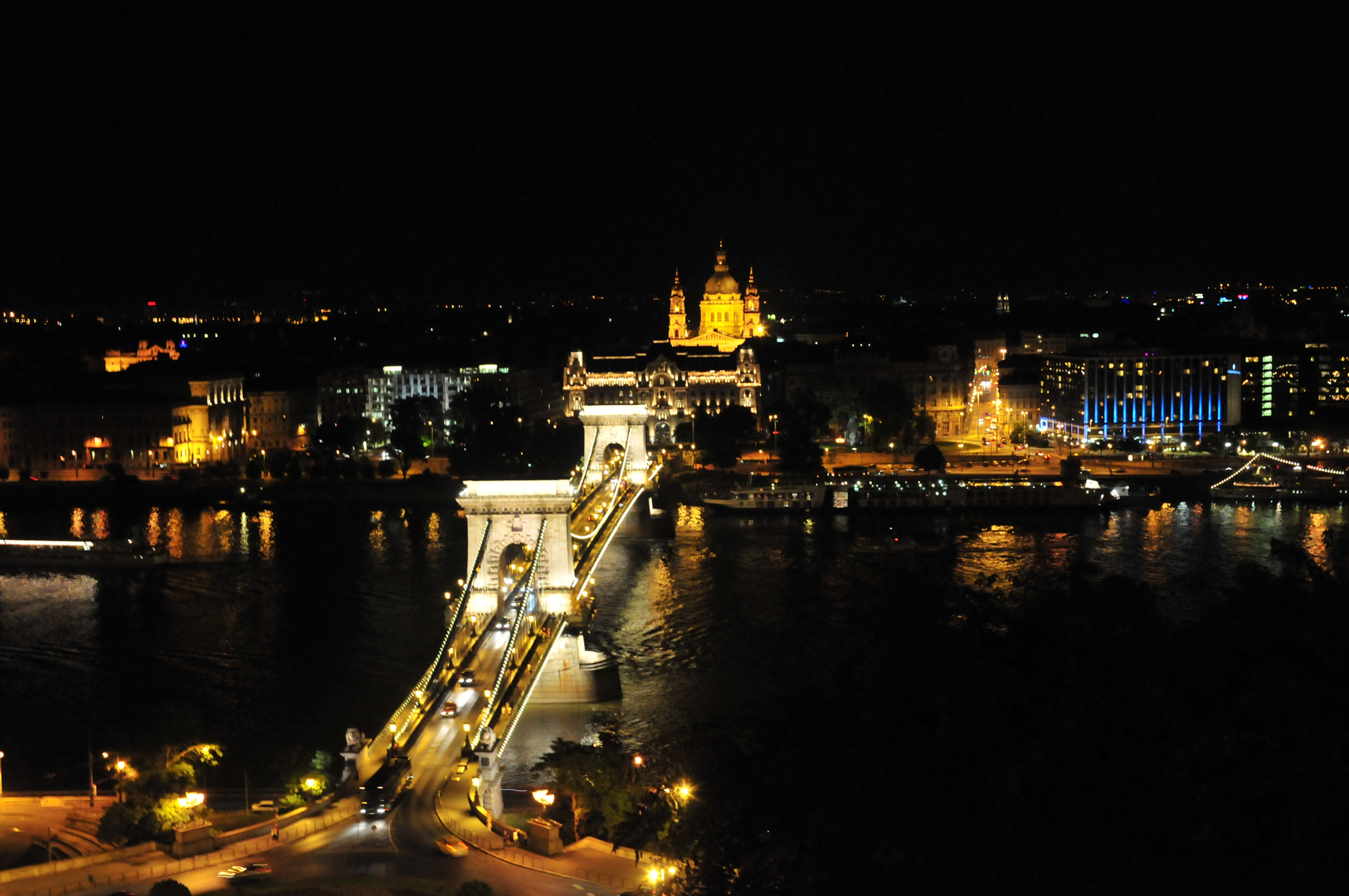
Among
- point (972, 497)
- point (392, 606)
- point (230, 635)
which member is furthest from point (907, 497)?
point (230, 635)

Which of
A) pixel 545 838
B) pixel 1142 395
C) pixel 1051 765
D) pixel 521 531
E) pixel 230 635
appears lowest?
pixel 230 635

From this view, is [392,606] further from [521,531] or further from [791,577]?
[791,577]

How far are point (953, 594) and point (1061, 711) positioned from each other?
1.71 m

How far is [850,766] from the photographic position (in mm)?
4238

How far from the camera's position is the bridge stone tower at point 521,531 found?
869cm

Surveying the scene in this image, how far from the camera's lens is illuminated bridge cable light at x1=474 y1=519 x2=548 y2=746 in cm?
642

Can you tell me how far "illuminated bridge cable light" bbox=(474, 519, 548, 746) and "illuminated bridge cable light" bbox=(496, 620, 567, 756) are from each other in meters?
0.08

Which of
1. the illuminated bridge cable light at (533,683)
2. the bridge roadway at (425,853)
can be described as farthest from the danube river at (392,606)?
the bridge roadway at (425,853)

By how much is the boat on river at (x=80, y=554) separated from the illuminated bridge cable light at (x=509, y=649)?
608 cm

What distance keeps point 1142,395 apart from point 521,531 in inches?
735

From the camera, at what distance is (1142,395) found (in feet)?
85.0

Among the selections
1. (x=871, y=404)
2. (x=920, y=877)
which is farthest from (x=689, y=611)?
(x=871, y=404)

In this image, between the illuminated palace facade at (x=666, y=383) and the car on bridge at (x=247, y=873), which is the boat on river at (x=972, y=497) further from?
the car on bridge at (x=247, y=873)

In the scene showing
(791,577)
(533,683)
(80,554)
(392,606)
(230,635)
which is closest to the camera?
(533,683)
